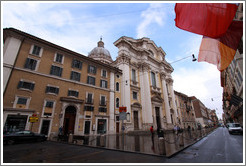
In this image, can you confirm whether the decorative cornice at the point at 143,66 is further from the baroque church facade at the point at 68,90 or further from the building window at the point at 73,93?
the building window at the point at 73,93

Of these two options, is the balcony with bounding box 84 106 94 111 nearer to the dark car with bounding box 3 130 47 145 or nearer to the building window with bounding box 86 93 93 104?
the building window with bounding box 86 93 93 104

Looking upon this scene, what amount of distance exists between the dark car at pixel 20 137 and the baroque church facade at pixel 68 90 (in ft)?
5.82

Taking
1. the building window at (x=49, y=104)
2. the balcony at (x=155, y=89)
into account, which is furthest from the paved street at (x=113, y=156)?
the balcony at (x=155, y=89)

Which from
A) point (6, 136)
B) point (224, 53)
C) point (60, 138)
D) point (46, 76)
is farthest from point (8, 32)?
point (224, 53)

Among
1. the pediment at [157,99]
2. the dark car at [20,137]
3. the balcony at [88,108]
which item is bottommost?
the dark car at [20,137]

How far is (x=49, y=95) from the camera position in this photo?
645 inches

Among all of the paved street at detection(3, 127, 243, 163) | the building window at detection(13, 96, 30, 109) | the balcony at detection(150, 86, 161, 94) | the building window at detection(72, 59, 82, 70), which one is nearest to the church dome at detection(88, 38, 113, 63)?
the balcony at detection(150, 86, 161, 94)

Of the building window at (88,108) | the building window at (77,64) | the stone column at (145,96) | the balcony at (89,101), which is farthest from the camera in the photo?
the stone column at (145,96)

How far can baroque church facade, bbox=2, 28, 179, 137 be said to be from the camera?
14.2 meters

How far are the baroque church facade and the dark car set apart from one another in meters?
1.77

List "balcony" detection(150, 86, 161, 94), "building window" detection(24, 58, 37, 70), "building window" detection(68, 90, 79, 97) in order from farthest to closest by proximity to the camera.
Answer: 1. "balcony" detection(150, 86, 161, 94)
2. "building window" detection(68, 90, 79, 97)
3. "building window" detection(24, 58, 37, 70)

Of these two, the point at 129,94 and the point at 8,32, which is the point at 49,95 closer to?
the point at 8,32

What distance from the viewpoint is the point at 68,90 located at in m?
18.3

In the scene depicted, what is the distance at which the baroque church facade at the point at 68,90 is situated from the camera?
14.2 m
